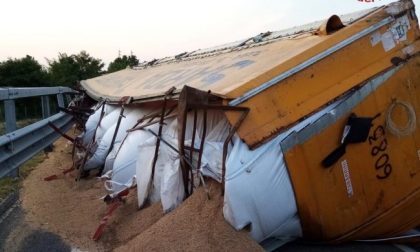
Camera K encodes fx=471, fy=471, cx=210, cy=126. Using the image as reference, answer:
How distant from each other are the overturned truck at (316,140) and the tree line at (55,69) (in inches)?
1280

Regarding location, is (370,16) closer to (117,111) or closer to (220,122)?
(220,122)

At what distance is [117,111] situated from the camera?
24.6 ft

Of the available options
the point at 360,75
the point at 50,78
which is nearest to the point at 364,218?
the point at 360,75

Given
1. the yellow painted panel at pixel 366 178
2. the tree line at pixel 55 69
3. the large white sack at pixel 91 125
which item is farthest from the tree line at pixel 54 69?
the yellow painted panel at pixel 366 178

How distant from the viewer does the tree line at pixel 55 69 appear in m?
40.5

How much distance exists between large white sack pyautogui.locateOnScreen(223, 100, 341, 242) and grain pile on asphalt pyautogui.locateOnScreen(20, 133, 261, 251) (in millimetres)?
165

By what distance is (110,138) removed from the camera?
21.6 ft

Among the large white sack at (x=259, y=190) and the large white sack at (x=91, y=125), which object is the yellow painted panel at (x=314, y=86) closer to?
the large white sack at (x=259, y=190)

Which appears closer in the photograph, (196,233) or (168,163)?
(196,233)

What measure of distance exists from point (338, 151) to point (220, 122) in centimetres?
104

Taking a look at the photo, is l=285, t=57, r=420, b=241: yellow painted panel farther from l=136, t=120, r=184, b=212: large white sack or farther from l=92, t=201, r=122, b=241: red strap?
l=92, t=201, r=122, b=241: red strap

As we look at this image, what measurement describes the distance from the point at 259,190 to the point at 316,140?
2.17 ft

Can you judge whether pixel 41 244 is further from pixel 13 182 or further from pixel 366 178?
pixel 366 178

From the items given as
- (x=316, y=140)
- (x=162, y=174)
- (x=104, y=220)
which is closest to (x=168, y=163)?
(x=162, y=174)
